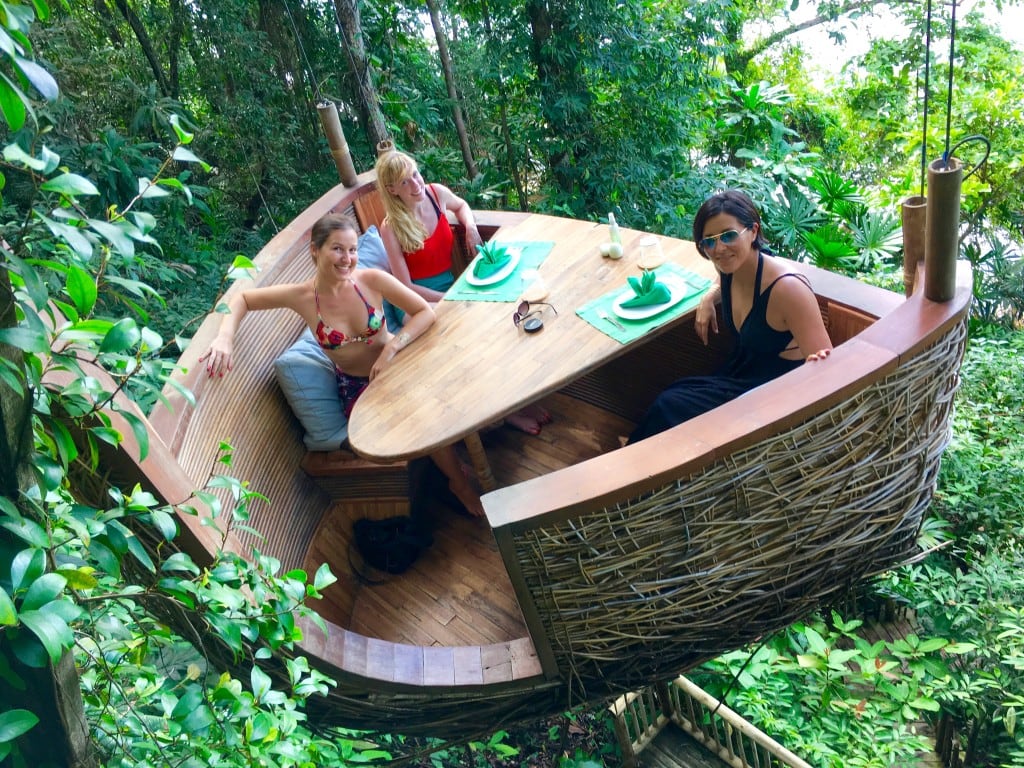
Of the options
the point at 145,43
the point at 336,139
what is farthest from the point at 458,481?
the point at 145,43

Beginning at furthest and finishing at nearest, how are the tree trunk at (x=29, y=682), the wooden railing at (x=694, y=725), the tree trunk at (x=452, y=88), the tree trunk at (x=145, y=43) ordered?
the tree trunk at (x=452, y=88)
the tree trunk at (x=145, y=43)
the wooden railing at (x=694, y=725)
the tree trunk at (x=29, y=682)

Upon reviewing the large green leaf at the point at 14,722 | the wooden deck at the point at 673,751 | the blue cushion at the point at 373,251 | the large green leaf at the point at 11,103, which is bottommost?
the wooden deck at the point at 673,751

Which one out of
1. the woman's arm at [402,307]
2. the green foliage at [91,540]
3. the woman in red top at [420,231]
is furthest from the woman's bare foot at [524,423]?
the green foliage at [91,540]

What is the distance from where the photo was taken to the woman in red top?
303cm

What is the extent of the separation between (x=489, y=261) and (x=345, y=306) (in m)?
0.62

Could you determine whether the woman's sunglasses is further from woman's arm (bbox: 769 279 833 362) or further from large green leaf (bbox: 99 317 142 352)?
large green leaf (bbox: 99 317 142 352)

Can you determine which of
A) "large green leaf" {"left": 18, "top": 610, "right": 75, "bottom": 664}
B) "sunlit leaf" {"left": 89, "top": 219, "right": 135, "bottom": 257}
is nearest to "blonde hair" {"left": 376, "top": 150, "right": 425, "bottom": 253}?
"sunlit leaf" {"left": 89, "top": 219, "right": 135, "bottom": 257}

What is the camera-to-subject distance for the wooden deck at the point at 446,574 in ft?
8.54

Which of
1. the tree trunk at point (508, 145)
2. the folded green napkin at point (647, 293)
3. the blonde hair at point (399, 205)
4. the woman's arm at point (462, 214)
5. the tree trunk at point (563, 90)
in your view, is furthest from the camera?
the tree trunk at point (508, 145)

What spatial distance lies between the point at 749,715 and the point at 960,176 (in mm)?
2487

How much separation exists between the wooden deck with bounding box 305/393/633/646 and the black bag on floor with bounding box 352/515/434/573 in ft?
0.10

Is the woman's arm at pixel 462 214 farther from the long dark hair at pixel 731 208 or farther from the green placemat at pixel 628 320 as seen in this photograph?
the long dark hair at pixel 731 208

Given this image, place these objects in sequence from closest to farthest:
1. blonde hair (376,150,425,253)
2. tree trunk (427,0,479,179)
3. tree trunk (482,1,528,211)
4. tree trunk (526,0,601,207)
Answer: blonde hair (376,150,425,253) → tree trunk (526,0,601,207) → tree trunk (427,0,479,179) → tree trunk (482,1,528,211)

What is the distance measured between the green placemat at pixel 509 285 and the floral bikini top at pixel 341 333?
13.0 inches
